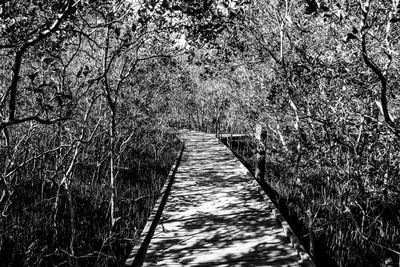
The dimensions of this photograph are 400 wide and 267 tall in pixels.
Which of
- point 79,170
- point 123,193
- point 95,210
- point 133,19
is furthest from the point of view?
point 79,170

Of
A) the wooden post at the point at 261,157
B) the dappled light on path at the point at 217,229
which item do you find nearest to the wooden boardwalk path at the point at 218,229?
the dappled light on path at the point at 217,229

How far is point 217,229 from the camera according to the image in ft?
17.6

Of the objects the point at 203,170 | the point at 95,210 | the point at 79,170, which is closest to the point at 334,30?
the point at 95,210

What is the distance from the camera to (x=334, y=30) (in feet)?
17.0

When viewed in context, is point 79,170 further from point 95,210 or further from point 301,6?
point 301,6

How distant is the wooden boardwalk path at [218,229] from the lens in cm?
435

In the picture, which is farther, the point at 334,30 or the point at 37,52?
the point at 334,30

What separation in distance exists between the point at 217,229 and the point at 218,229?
0.05 feet

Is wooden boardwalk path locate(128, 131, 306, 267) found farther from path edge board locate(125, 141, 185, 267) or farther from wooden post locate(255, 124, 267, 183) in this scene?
wooden post locate(255, 124, 267, 183)

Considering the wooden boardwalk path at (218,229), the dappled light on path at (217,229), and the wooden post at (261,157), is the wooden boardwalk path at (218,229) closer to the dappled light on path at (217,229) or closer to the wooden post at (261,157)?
the dappled light on path at (217,229)

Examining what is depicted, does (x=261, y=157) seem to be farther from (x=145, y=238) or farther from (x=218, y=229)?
(x=145, y=238)

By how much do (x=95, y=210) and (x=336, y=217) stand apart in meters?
4.32

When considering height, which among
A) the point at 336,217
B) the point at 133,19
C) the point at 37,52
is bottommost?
the point at 336,217

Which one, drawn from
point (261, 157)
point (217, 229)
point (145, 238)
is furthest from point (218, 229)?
point (261, 157)
